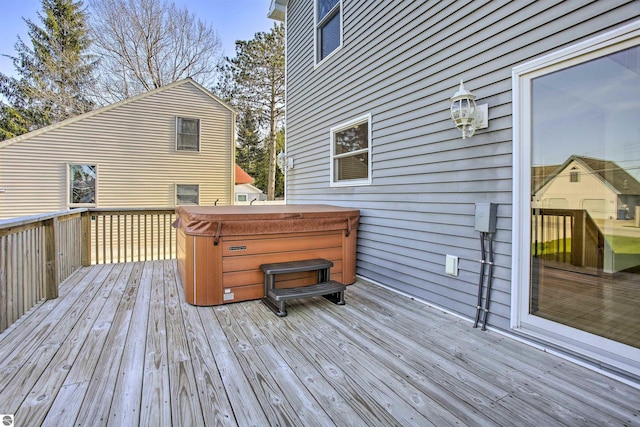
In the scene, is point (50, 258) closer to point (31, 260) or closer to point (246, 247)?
point (31, 260)

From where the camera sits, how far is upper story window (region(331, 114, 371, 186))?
408 cm

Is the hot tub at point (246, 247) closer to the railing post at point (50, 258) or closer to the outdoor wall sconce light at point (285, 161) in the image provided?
the railing post at point (50, 258)

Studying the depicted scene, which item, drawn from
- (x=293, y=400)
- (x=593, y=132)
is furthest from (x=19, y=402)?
(x=593, y=132)

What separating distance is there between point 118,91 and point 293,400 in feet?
52.9

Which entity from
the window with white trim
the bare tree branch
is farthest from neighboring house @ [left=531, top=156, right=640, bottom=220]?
the bare tree branch

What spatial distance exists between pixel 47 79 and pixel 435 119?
17.8m

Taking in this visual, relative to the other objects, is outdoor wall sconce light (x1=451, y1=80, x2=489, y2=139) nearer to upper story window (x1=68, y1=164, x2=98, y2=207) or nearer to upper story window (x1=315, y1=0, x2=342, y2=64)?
upper story window (x1=315, y1=0, x2=342, y2=64)

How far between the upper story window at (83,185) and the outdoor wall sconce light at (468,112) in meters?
9.54

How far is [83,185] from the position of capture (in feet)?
29.0

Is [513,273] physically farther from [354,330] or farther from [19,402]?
[19,402]

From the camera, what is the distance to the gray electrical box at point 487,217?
2453 millimetres

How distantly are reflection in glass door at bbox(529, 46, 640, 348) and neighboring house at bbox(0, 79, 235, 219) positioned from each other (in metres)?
9.11

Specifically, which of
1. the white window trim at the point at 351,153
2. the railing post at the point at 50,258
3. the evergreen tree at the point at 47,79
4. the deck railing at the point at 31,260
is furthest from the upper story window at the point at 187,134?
the evergreen tree at the point at 47,79

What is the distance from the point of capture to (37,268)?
3.09 m
